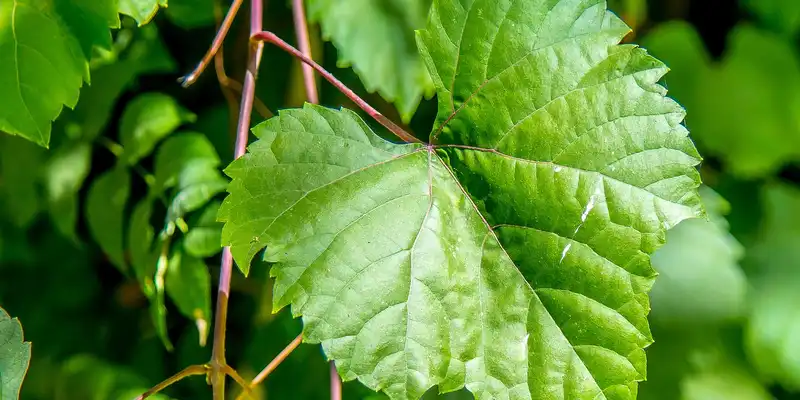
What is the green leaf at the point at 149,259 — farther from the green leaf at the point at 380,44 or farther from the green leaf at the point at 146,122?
the green leaf at the point at 380,44

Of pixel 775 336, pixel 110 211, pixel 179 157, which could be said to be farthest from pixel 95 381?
pixel 775 336

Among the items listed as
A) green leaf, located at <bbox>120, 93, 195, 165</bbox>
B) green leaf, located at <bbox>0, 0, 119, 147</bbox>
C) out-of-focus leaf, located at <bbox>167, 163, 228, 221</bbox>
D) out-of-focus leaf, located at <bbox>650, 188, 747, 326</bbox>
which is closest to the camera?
green leaf, located at <bbox>0, 0, 119, 147</bbox>

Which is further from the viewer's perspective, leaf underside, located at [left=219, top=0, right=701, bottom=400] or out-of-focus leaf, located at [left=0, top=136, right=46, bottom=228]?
out-of-focus leaf, located at [left=0, top=136, right=46, bottom=228]

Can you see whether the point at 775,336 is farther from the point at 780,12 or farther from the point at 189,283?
the point at 189,283

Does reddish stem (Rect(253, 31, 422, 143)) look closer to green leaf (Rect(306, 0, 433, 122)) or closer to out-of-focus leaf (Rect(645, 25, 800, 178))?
green leaf (Rect(306, 0, 433, 122))

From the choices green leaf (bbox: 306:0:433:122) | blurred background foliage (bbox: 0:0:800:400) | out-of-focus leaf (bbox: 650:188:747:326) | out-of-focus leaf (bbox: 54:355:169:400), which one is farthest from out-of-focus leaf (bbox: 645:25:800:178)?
out-of-focus leaf (bbox: 54:355:169:400)

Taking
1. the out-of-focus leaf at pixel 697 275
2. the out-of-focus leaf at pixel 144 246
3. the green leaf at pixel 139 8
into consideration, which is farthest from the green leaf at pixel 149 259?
the out-of-focus leaf at pixel 697 275

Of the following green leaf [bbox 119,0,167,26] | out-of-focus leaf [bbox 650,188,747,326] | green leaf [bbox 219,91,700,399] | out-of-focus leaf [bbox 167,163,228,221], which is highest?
green leaf [bbox 119,0,167,26]

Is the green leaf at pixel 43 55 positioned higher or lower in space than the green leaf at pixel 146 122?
higher
